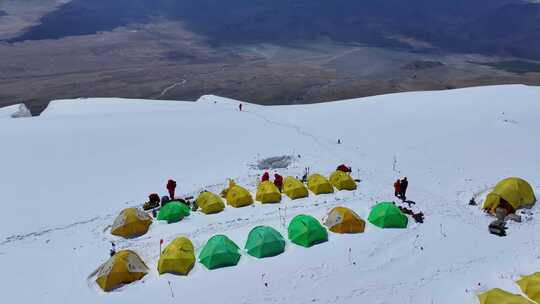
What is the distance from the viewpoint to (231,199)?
22.3 m

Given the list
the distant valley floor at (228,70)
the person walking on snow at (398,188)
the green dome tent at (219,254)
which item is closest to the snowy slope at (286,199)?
the green dome tent at (219,254)

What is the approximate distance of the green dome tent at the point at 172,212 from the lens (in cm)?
2061

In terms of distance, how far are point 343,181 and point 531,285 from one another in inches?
422

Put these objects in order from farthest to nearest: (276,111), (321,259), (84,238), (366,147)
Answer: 1. (276,111)
2. (366,147)
3. (84,238)
4. (321,259)

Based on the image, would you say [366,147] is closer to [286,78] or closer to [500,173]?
[500,173]

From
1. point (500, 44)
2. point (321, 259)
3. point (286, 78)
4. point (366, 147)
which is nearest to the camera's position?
point (321, 259)

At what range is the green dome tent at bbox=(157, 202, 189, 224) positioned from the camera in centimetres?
2061

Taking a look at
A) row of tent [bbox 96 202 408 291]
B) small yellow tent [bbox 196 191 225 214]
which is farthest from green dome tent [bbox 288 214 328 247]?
small yellow tent [bbox 196 191 225 214]

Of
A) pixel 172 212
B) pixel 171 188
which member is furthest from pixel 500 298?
pixel 171 188

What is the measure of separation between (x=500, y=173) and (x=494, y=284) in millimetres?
12216

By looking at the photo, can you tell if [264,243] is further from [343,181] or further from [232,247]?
[343,181]

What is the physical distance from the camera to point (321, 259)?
55.4ft

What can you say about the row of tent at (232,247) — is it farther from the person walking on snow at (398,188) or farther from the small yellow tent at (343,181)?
Answer: the small yellow tent at (343,181)

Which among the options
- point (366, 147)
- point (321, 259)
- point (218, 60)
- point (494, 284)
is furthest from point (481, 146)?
point (218, 60)
